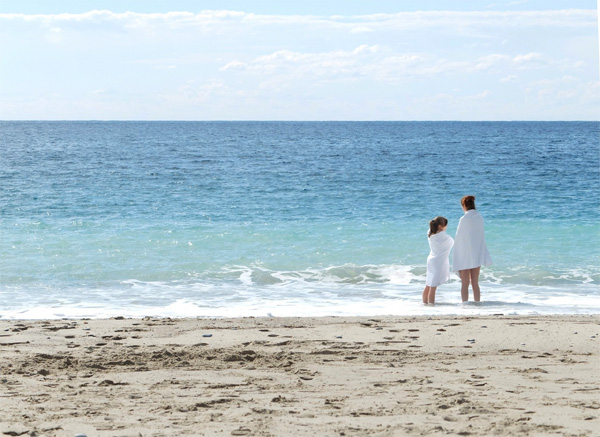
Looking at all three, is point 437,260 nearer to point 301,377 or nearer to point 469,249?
point 469,249

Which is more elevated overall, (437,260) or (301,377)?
(437,260)

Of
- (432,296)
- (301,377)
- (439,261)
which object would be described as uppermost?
(439,261)

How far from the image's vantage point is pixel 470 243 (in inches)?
365

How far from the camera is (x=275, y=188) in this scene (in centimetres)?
2542

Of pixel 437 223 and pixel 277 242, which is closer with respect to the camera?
pixel 437 223

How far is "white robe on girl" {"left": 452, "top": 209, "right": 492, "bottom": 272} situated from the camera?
9242 mm

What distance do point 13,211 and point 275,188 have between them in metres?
9.50

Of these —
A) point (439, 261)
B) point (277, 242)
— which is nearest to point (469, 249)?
point (439, 261)

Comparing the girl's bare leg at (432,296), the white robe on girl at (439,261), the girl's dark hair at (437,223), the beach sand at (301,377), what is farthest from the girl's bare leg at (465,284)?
the beach sand at (301,377)

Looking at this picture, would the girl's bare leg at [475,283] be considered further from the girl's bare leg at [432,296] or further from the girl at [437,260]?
the girl's bare leg at [432,296]

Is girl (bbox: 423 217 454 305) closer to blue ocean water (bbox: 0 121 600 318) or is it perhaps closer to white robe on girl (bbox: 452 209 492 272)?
white robe on girl (bbox: 452 209 492 272)

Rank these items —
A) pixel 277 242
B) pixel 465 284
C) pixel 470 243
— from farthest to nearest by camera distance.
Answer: pixel 277 242 → pixel 470 243 → pixel 465 284

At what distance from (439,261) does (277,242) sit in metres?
5.64

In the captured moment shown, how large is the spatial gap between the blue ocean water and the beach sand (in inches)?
57.2
